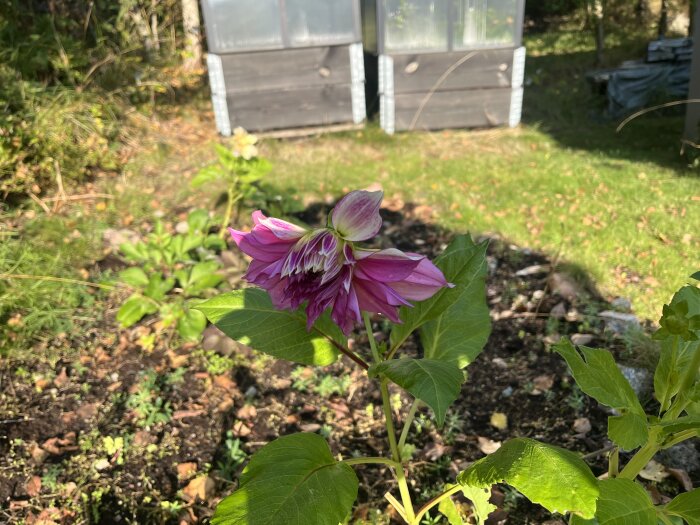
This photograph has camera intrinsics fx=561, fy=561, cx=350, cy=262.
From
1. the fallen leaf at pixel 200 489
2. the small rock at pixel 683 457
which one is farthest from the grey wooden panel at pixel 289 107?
the small rock at pixel 683 457

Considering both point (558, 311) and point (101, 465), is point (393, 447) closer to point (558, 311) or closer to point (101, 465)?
point (101, 465)

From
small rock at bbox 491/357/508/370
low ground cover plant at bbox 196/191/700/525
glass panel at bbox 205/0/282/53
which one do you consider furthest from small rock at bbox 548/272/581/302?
glass panel at bbox 205/0/282/53

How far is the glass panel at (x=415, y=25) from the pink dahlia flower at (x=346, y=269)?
16.9ft

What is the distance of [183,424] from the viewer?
211 cm

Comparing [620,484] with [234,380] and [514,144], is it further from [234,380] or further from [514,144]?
[514,144]

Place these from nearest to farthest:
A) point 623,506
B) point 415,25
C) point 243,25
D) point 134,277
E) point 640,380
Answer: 1. point 623,506
2. point 640,380
3. point 134,277
4. point 243,25
5. point 415,25

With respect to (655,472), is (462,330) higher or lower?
higher

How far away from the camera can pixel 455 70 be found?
5.64 metres

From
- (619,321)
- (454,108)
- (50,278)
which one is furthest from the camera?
(454,108)

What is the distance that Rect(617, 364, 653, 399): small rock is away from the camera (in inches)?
79.3

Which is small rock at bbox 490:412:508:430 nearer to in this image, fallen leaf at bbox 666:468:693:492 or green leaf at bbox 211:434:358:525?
fallen leaf at bbox 666:468:693:492

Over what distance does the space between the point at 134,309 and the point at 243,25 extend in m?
3.69

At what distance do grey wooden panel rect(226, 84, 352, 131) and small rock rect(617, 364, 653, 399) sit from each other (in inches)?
170

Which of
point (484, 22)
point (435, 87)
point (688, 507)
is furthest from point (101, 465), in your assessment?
point (484, 22)
